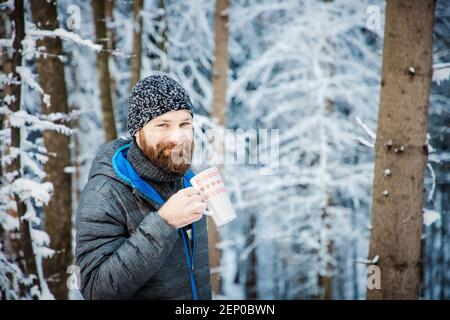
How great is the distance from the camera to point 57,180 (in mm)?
4613

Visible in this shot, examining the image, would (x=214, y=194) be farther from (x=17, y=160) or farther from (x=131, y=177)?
(x=17, y=160)

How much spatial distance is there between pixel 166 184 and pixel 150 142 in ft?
0.91

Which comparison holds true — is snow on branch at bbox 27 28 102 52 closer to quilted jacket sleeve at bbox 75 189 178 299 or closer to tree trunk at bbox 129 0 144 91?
tree trunk at bbox 129 0 144 91

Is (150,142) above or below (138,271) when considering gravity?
above

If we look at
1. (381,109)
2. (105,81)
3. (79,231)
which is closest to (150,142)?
(79,231)

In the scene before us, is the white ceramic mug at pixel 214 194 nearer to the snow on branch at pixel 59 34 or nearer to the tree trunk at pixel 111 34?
the snow on branch at pixel 59 34

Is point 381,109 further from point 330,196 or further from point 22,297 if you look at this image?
point 330,196

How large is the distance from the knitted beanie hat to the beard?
0.16 m

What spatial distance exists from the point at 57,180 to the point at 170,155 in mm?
3235

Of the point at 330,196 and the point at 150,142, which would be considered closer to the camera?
the point at 150,142

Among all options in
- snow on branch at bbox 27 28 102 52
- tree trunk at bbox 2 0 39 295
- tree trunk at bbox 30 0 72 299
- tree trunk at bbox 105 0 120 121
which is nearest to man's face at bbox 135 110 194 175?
snow on branch at bbox 27 28 102 52

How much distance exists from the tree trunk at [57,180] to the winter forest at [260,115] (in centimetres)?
2

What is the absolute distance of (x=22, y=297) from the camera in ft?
12.7

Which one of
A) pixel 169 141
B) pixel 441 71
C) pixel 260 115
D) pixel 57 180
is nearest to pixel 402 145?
pixel 441 71
